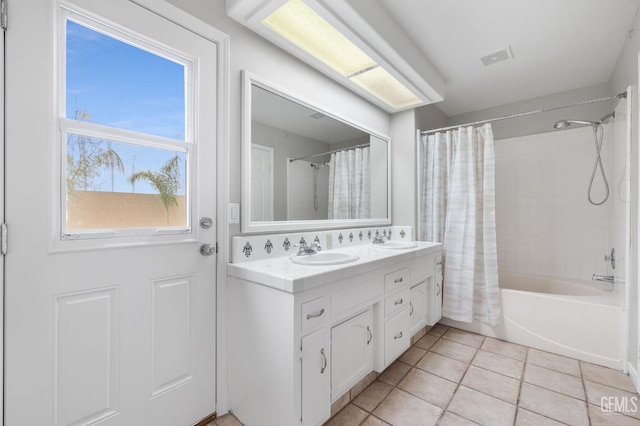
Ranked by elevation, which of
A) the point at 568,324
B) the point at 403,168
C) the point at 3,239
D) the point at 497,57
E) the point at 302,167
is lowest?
the point at 568,324

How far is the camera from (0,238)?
3.10 ft

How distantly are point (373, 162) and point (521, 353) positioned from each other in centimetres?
196

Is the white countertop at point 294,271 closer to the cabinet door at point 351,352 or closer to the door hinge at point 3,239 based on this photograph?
A: the cabinet door at point 351,352

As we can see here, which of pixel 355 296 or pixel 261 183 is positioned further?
pixel 261 183

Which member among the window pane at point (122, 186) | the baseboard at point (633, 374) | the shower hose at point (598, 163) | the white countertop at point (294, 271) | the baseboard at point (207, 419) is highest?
the shower hose at point (598, 163)

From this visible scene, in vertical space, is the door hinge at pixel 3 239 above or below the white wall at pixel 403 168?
below

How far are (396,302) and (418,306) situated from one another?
1.60 feet

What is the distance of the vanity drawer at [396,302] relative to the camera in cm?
181

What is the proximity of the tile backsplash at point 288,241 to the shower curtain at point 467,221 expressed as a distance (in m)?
0.41

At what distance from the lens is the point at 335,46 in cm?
190

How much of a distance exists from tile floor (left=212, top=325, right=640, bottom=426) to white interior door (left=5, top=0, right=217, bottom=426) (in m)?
0.55

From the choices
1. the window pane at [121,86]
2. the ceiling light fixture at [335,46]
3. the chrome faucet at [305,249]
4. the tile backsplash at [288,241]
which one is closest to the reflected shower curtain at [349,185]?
the tile backsplash at [288,241]

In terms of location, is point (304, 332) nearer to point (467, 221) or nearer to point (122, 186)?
point (122, 186)

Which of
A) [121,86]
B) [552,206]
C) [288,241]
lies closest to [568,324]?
[552,206]
